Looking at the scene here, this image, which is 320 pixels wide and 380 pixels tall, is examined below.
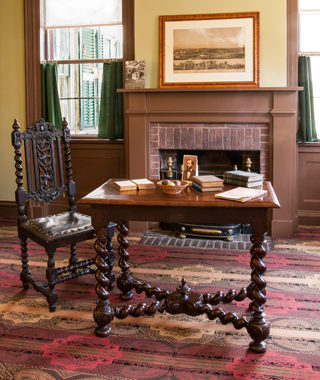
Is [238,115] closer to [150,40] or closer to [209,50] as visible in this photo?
[209,50]

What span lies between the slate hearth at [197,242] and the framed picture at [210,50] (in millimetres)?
1619

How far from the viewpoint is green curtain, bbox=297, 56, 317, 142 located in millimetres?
4953

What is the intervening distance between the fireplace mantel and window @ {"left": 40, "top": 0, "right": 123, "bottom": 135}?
2.48ft

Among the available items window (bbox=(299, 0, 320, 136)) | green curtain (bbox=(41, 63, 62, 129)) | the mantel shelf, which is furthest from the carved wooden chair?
window (bbox=(299, 0, 320, 136))

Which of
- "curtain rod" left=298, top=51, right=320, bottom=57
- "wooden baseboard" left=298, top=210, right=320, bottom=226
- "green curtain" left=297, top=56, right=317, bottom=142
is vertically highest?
"curtain rod" left=298, top=51, right=320, bottom=57

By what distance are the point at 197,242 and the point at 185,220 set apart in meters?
2.06

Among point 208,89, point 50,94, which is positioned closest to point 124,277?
point 208,89

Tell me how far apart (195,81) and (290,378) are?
11.1ft

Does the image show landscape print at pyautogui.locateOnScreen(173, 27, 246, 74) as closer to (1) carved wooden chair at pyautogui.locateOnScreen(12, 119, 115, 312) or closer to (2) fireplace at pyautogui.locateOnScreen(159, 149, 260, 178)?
(2) fireplace at pyautogui.locateOnScreen(159, 149, 260, 178)

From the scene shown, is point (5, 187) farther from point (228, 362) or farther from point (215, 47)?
point (228, 362)

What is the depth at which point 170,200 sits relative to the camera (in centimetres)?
256

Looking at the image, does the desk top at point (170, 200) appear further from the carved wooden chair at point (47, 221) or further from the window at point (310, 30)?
the window at point (310, 30)

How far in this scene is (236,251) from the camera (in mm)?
4352

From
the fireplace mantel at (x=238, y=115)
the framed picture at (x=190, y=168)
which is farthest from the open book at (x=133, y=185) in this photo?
the fireplace mantel at (x=238, y=115)
